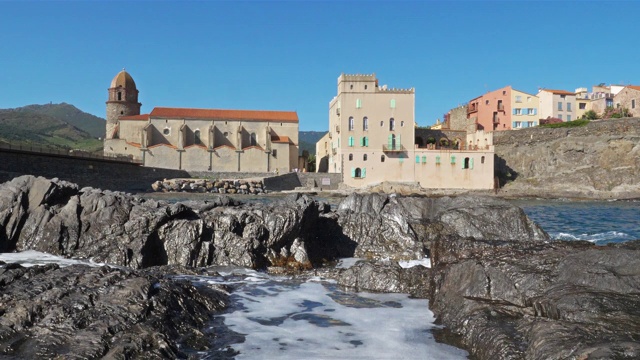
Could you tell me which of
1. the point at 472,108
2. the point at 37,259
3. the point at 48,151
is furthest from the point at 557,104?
the point at 37,259

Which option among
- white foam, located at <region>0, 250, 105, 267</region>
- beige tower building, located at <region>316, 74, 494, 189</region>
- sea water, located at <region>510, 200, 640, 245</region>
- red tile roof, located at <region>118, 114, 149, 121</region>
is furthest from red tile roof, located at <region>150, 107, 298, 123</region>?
white foam, located at <region>0, 250, 105, 267</region>

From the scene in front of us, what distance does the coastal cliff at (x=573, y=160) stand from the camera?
187 feet

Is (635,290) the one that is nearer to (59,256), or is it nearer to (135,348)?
(135,348)

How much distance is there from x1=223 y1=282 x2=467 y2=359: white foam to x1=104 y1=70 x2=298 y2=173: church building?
51182 mm

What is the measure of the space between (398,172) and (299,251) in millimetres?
44508

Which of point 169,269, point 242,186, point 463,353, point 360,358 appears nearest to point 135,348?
point 360,358

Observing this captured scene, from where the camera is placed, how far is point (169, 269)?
13188 mm

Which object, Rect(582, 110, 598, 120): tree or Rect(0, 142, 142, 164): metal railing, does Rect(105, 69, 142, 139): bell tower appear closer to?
Rect(0, 142, 142, 164): metal railing

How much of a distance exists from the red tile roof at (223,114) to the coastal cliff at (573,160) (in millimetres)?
27357

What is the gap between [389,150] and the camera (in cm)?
5838

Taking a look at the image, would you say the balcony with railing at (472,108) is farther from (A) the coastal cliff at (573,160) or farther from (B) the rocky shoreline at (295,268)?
(B) the rocky shoreline at (295,268)

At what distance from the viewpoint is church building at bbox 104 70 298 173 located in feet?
200

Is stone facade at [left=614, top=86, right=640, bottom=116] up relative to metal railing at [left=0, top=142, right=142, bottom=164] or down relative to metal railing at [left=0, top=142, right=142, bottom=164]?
up

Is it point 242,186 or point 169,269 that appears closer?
point 169,269
